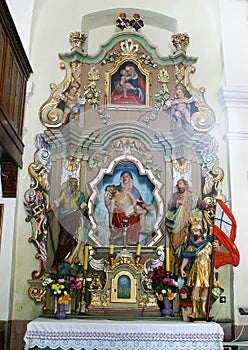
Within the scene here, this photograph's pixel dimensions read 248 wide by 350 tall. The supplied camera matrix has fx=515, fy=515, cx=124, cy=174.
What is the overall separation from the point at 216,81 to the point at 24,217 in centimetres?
364

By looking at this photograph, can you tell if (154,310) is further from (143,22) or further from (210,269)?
A: (143,22)

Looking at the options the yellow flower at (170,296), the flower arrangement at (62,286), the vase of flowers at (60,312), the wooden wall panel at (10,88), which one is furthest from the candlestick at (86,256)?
the wooden wall panel at (10,88)

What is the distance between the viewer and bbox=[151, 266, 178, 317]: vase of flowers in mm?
6785

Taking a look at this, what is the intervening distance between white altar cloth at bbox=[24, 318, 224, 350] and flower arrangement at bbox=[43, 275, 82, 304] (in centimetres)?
51

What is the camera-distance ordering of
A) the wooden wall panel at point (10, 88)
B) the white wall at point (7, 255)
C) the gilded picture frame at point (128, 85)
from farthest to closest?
the gilded picture frame at point (128, 85) < the white wall at point (7, 255) < the wooden wall panel at point (10, 88)

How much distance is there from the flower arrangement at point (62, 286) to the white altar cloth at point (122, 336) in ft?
1.68

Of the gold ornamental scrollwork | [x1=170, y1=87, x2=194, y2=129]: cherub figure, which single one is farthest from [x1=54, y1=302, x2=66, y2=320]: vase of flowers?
[x1=170, y1=87, x2=194, y2=129]: cherub figure

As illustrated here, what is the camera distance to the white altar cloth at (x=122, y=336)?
6055 mm

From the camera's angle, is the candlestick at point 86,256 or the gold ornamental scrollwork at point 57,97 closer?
the candlestick at point 86,256

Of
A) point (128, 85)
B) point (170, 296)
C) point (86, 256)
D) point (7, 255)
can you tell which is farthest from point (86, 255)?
point (128, 85)

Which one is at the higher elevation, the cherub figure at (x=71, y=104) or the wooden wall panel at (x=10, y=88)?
the cherub figure at (x=71, y=104)

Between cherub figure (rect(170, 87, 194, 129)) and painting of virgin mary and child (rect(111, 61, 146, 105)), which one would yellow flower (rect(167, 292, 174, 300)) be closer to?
cherub figure (rect(170, 87, 194, 129))

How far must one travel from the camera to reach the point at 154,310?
687 cm

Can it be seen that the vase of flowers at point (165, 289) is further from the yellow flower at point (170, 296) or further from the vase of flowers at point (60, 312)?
the vase of flowers at point (60, 312)
